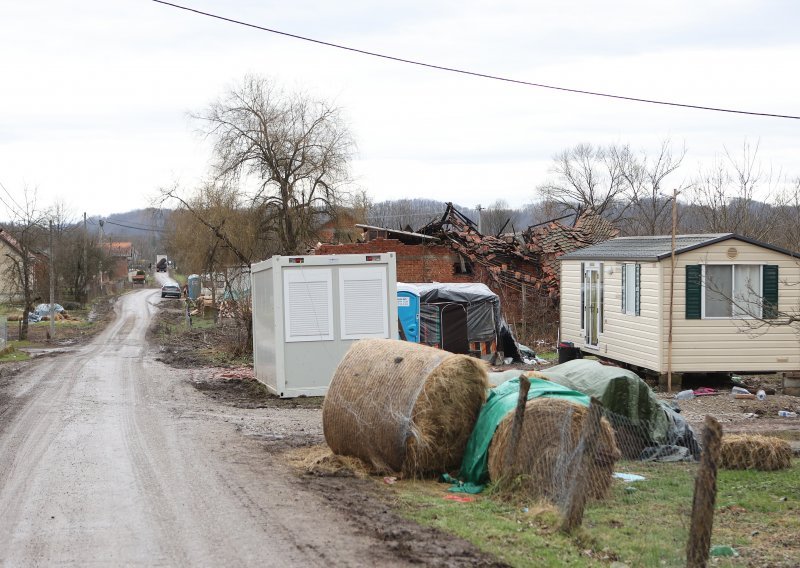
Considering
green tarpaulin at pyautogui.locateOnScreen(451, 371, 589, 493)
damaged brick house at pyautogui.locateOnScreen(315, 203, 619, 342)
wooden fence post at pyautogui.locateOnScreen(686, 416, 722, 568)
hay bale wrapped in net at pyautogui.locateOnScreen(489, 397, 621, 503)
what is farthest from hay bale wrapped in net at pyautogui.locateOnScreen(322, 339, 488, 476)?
damaged brick house at pyautogui.locateOnScreen(315, 203, 619, 342)

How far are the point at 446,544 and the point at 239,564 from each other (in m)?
1.59


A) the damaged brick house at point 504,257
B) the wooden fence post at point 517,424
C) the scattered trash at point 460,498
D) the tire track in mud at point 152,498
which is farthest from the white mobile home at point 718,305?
the damaged brick house at point 504,257

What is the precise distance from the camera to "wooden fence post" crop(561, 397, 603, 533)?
7.43 meters

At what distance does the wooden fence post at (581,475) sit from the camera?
743 centimetres

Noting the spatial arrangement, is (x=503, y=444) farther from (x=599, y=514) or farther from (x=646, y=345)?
(x=646, y=345)

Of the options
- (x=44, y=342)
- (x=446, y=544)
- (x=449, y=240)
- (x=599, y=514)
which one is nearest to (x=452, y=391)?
(x=599, y=514)

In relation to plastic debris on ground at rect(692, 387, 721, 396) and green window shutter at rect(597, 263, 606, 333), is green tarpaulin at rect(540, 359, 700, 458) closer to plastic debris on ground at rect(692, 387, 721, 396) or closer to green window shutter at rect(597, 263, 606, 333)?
plastic debris on ground at rect(692, 387, 721, 396)

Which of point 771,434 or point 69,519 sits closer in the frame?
point 69,519

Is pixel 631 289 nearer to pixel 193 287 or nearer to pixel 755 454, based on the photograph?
pixel 755 454

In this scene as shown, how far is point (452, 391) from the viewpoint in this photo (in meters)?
9.78

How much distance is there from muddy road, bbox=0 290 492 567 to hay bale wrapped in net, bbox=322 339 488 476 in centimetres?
90

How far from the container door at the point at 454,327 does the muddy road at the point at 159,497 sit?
8633 millimetres

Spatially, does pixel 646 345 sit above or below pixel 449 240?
below

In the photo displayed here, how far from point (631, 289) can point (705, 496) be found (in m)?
14.1
